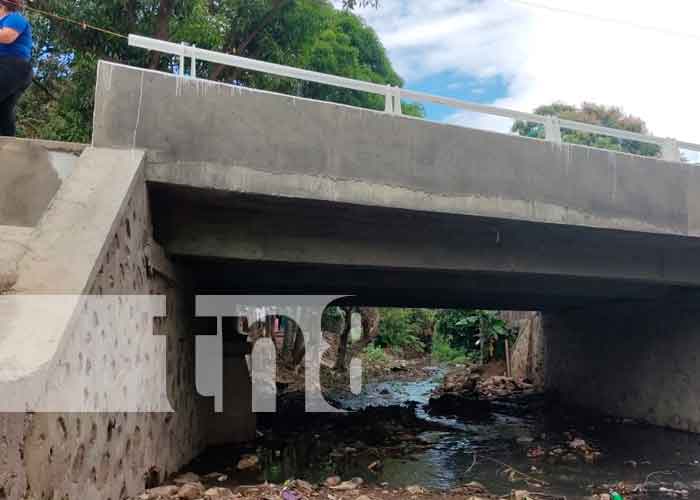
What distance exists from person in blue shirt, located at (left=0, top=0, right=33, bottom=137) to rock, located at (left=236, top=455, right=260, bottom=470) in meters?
4.13

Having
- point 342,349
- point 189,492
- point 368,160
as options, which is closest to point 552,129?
point 368,160

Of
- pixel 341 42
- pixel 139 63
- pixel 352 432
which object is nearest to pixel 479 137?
pixel 352 432

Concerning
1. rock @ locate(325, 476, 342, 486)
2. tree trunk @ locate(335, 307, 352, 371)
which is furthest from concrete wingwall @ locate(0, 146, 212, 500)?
tree trunk @ locate(335, 307, 352, 371)

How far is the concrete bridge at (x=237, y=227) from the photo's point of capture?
2967 millimetres

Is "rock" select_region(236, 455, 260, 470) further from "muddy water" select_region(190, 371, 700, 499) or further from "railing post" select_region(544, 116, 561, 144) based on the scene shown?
"railing post" select_region(544, 116, 561, 144)

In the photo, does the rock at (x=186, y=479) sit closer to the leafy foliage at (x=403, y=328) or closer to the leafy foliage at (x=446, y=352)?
the leafy foliage at (x=403, y=328)

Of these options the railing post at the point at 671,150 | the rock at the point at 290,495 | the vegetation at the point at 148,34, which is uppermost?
the vegetation at the point at 148,34

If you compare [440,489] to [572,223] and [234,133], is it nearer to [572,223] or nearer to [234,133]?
[572,223]

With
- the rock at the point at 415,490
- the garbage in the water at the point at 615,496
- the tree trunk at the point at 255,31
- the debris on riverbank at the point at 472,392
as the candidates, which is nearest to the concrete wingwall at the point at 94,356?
the rock at the point at 415,490

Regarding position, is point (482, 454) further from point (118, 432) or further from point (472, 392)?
point (472, 392)

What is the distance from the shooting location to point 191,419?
6566mm

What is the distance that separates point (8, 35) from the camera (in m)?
4.54

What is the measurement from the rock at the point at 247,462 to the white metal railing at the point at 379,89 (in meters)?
4.07

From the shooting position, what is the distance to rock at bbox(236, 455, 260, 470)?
6359 millimetres
